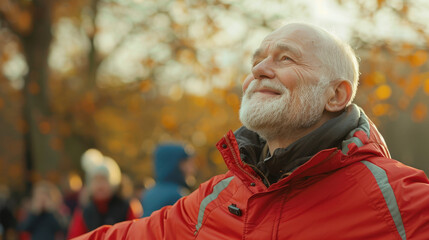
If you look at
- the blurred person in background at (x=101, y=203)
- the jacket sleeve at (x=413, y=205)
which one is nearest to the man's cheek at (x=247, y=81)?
the jacket sleeve at (x=413, y=205)

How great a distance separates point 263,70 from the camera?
2.60 meters

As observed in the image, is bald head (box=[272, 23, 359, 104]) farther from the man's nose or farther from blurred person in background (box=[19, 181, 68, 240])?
blurred person in background (box=[19, 181, 68, 240])

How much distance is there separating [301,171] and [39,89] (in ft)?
33.0

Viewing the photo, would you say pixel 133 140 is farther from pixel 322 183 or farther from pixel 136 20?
pixel 322 183

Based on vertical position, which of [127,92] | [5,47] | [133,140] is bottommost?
[133,140]

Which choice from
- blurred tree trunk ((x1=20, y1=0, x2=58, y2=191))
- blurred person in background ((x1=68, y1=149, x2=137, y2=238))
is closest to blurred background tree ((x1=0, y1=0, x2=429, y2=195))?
blurred tree trunk ((x1=20, y1=0, x2=58, y2=191))

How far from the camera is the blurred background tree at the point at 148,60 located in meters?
6.99

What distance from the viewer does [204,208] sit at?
8.41 feet

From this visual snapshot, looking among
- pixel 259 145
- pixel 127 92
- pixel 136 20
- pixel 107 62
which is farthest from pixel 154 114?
pixel 259 145

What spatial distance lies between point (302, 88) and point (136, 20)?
32.8 ft

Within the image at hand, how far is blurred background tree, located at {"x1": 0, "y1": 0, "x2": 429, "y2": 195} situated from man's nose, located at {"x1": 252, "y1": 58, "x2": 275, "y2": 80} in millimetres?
456

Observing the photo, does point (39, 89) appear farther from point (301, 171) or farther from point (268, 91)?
point (301, 171)

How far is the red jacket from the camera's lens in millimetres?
2051

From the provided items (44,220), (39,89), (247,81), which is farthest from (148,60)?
(247,81)
